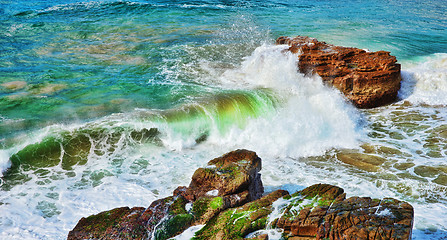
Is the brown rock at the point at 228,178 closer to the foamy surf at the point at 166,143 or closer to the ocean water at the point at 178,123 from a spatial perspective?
the ocean water at the point at 178,123

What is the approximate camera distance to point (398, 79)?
36.8 ft

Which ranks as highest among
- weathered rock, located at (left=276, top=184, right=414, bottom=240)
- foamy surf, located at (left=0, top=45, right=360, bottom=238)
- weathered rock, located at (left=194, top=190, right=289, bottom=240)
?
weathered rock, located at (left=276, top=184, right=414, bottom=240)

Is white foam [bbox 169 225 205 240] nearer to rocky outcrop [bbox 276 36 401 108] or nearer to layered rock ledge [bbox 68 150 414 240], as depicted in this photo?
layered rock ledge [bbox 68 150 414 240]

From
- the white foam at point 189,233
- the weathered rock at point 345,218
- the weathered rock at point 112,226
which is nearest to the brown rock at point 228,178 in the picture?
the white foam at point 189,233

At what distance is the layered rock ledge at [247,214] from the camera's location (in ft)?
13.8

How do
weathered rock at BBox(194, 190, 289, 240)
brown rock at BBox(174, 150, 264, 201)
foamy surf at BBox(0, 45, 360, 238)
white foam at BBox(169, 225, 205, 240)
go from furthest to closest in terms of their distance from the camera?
1. foamy surf at BBox(0, 45, 360, 238)
2. brown rock at BBox(174, 150, 264, 201)
3. white foam at BBox(169, 225, 205, 240)
4. weathered rock at BBox(194, 190, 289, 240)

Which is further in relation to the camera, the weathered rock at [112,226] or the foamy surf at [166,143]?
the foamy surf at [166,143]

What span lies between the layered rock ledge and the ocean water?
4.01 feet

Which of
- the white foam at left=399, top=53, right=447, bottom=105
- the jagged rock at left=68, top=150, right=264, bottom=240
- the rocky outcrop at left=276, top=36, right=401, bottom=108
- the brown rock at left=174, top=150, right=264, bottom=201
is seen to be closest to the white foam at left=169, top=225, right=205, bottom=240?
the jagged rock at left=68, top=150, right=264, bottom=240

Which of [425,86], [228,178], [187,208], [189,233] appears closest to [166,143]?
[228,178]

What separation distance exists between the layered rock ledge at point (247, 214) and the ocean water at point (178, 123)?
1.22m

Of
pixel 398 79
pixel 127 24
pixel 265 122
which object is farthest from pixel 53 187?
pixel 127 24

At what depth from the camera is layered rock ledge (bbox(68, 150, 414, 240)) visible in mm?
4211

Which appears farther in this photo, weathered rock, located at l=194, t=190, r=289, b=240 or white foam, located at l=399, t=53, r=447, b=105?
white foam, located at l=399, t=53, r=447, b=105
